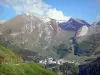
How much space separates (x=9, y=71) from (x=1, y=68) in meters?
6.05

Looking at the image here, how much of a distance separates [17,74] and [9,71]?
738 centimetres

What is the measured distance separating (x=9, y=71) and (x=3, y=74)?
794 centimetres

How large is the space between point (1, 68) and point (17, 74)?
511 inches

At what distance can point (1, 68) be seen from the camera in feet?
630

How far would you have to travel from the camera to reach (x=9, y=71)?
633 ft

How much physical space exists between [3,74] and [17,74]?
47.3 feet

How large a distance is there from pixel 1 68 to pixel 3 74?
7645 mm

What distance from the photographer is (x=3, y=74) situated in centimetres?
18575

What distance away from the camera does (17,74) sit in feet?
648
